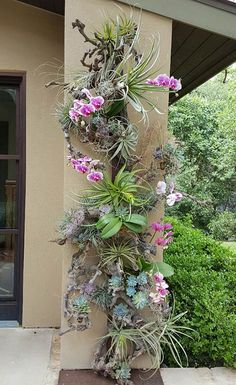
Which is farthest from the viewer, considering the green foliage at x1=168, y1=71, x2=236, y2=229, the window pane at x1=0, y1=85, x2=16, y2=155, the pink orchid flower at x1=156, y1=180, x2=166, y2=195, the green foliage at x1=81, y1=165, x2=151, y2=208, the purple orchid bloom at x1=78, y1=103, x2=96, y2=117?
the green foliage at x1=168, y1=71, x2=236, y2=229

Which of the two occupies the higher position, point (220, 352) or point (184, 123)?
point (184, 123)

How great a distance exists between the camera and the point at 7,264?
12.8ft

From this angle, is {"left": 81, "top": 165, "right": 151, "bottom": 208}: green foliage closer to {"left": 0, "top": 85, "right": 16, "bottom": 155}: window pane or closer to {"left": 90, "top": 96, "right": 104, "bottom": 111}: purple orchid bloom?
{"left": 90, "top": 96, "right": 104, "bottom": 111}: purple orchid bloom

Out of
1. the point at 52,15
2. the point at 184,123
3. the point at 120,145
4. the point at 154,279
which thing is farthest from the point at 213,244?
the point at 184,123

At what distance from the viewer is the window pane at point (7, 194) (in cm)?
385

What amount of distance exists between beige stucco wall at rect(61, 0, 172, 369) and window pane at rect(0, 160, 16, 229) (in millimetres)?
1077

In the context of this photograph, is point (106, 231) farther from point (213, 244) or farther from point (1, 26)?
point (213, 244)

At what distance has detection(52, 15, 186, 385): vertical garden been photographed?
8.84 ft

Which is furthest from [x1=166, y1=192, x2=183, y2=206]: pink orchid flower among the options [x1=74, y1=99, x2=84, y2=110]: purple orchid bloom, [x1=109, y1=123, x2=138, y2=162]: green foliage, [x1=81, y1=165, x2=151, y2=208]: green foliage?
[x1=74, y1=99, x2=84, y2=110]: purple orchid bloom

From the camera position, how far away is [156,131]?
2.97 metres

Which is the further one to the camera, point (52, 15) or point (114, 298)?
point (52, 15)

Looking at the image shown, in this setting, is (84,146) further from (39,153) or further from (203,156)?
(203,156)

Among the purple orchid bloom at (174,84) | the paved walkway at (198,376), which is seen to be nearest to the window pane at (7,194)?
the purple orchid bloom at (174,84)

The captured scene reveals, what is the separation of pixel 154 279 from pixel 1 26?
2601 millimetres
